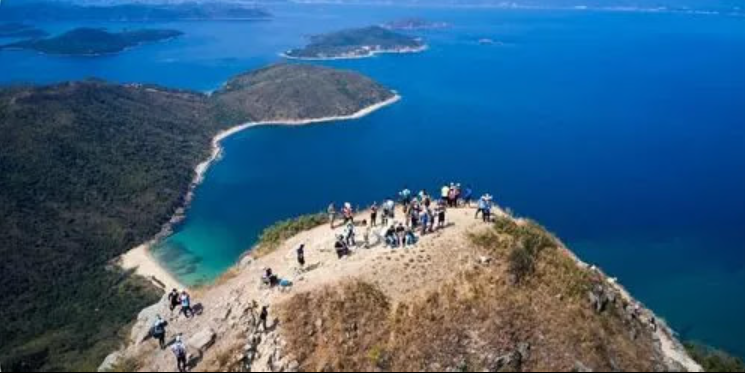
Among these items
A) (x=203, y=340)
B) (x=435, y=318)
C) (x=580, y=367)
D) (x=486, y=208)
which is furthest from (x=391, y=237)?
(x=580, y=367)

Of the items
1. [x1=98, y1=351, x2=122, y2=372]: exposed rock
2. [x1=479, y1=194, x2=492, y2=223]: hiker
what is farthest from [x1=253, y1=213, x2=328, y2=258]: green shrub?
[x1=479, y1=194, x2=492, y2=223]: hiker

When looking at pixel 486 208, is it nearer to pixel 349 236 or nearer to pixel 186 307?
pixel 349 236

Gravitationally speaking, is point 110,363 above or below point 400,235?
below

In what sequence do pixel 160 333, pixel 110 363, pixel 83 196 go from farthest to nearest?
pixel 83 196 → pixel 160 333 → pixel 110 363

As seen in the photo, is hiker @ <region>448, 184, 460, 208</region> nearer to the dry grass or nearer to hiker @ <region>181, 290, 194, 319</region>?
the dry grass

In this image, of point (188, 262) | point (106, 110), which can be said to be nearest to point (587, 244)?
point (188, 262)

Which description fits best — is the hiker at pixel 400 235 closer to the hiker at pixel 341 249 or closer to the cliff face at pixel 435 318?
the cliff face at pixel 435 318

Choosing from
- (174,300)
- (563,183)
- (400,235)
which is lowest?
(563,183)
